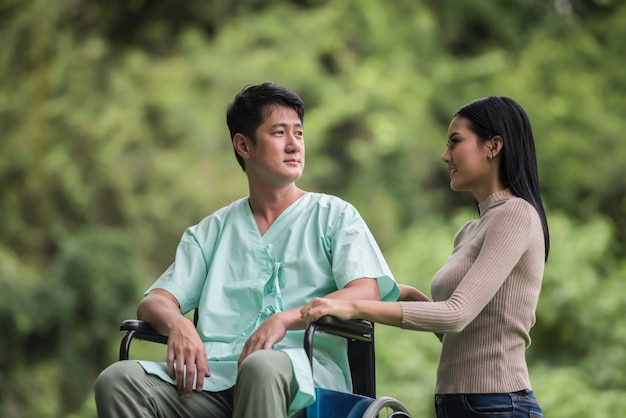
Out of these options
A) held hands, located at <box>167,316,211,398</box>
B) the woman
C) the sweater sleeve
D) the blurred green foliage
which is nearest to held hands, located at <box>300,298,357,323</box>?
the woman

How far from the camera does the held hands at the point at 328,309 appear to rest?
Answer: 1.68 meters

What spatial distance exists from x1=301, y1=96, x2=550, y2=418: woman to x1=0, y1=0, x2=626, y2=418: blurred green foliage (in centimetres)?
392

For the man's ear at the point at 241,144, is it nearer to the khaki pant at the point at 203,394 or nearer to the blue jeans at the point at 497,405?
the khaki pant at the point at 203,394

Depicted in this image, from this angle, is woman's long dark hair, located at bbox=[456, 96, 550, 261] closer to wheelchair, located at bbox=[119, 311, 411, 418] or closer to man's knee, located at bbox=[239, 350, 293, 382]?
wheelchair, located at bbox=[119, 311, 411, 418]

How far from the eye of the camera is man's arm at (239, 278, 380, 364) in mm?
1757

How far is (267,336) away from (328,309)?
156 millimetres

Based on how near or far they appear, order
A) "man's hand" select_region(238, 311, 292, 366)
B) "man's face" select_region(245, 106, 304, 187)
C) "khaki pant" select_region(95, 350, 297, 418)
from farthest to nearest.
Result: "man's face" select_region(245, 106, 304, 187) → "man's hand" select_region(238, 311, 292, 366) → "khaki pant" select_region(95, 350, 297, 418)

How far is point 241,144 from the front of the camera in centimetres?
210

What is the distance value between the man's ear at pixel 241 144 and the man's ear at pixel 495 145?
1.88 feet

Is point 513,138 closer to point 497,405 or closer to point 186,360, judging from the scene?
point 497,405

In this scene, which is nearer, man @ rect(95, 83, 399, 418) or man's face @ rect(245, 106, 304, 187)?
man @ rect(95, 83, 399, 418)

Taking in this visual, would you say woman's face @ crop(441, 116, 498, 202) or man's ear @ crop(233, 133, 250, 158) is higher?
man's ear @ crop(233, 133, 250, 158)

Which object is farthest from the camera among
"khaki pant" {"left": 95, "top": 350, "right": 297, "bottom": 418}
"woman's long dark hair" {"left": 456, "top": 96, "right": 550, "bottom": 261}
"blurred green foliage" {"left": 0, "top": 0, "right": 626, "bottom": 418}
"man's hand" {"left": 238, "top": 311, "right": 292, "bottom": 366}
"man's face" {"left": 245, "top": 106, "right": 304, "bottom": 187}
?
"blurred green foliage" {"left": 0, "top": 0, "right": 626, "bottom": 418}

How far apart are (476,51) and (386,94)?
0.85 m
